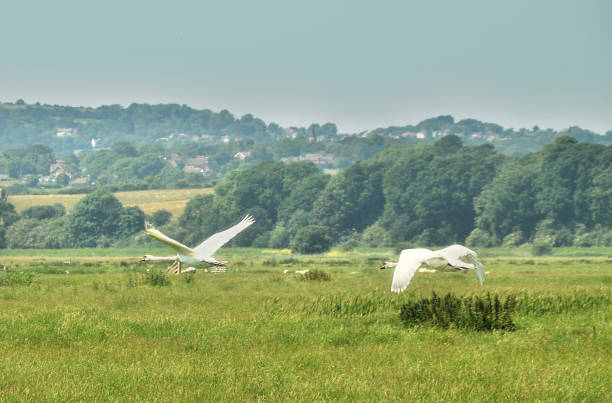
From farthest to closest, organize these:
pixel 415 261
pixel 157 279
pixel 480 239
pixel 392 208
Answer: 1. pixel 392 208
2. pixel 480 239
3. pixel 157 279
4. pixel 415 261

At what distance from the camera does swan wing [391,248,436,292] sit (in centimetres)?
1542

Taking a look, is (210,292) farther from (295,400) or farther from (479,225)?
(479,225)

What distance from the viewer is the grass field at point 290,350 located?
1214 cm

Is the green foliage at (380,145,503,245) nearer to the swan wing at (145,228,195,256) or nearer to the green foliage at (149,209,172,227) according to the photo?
the green foliage at (149,209,172,227)

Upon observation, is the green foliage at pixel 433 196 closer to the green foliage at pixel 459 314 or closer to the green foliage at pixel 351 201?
the green foliage at pixel 351 201

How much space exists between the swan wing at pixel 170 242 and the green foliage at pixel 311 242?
262ft

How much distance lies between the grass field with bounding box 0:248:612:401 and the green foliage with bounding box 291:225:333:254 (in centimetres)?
7920

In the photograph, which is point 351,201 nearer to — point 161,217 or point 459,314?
point 161,217

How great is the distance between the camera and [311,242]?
342ft

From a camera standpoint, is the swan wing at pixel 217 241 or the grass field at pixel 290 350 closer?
the grass field at pixel 290 350

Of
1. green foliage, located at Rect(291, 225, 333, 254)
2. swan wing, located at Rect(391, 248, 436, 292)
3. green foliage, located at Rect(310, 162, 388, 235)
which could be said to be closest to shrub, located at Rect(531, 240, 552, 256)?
green foliage, located at Rect(291, 225, 333, 254)

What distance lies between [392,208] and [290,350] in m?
108

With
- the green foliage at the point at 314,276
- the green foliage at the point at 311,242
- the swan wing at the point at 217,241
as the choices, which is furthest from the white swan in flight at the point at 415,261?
the green foliage at the point at 311,242

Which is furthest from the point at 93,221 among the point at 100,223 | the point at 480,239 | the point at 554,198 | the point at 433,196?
the point at 554,198
